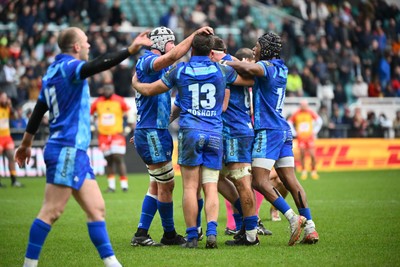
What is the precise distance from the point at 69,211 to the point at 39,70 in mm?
11326

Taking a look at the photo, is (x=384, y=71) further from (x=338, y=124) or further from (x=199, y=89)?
(x=199, y=89)

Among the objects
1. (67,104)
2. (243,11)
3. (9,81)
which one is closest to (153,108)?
(67,104)

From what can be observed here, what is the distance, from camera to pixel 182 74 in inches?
367

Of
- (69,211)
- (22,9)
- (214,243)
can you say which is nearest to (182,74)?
(214,243)

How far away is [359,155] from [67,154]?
2163 cm

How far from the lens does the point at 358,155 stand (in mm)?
27969

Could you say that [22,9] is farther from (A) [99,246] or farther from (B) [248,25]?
(A) [99,246]

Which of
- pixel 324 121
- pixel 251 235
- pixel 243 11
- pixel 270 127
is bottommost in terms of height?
pixel 324 121

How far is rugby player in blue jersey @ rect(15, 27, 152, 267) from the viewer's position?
7512 millimetres

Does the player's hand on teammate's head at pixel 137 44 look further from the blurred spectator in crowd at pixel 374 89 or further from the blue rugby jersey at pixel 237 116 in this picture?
the blurred spectator in crowd at pixel 374 89

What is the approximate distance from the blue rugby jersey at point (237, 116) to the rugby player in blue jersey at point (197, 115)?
0.58 m

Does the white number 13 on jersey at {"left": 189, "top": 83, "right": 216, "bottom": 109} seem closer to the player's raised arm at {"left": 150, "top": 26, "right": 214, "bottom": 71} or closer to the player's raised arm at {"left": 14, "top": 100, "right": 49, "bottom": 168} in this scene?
the player's raised arm at {"left": 150, "top": 26, "right": 214, "bottom": 71}

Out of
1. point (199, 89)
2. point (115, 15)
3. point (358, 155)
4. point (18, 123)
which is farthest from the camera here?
point (115, 15)

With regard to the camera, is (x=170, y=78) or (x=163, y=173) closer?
(x=170, y=78)
